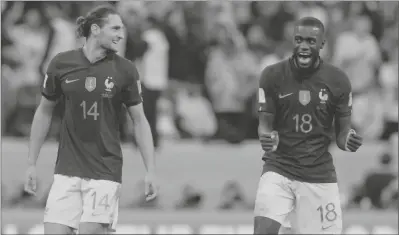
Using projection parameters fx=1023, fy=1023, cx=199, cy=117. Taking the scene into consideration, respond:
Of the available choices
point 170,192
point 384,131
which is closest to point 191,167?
point 170,192

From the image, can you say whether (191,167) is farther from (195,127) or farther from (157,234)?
(157,234)

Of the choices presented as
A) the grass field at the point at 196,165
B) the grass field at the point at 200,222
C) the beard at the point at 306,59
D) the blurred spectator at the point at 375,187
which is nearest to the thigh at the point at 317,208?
the beard at the point at 306,59

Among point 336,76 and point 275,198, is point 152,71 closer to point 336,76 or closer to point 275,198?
point 336,76

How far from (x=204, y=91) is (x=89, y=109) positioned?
659 centimetres

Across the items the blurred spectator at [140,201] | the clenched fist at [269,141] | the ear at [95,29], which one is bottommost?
the blurred spectator at [140,201]

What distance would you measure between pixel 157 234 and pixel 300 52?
474 centimetres

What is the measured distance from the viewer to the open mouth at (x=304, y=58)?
848 centimetres

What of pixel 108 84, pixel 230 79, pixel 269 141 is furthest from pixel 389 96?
pixel 108 84

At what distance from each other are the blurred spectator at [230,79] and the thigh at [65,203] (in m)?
6.44

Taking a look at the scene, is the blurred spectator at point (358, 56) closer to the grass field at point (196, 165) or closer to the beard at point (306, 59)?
the grass field at point (196, 165)

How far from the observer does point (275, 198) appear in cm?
851

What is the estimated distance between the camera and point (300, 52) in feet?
27.9

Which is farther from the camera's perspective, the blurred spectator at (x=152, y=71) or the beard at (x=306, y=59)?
the blurred spectator at (x=152, y=71)

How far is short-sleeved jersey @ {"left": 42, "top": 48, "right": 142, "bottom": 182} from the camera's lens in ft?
26.4
